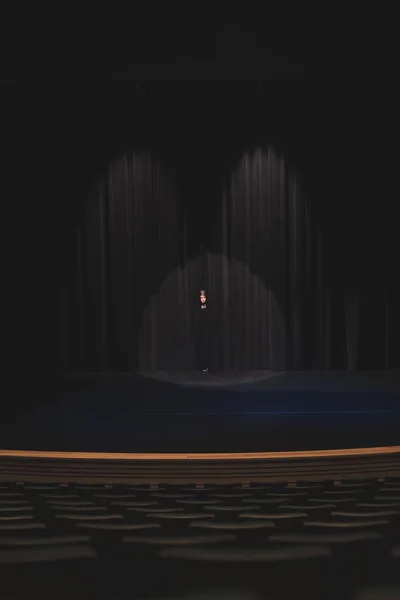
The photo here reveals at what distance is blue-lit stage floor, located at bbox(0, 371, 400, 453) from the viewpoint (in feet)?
11.6

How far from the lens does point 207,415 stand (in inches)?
167

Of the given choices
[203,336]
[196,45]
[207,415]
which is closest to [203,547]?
[207,415]

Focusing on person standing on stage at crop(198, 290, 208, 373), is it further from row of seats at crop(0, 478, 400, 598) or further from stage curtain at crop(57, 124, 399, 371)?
row of seats at crop(0, 478, 400, 598)

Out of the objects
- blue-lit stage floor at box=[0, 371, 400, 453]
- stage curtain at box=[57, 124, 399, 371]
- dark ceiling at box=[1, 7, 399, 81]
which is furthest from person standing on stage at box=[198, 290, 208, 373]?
dark ceiling at box=[1, 7, 399, 81]

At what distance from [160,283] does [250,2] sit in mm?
4071

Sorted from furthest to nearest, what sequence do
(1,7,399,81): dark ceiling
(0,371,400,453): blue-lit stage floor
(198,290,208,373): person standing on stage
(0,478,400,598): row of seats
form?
(198,290,208,373): person standing on stage < (1,7,399,81): dark ceiling < (0,371,400,453): blue-lit stage floor < (0,478,400,598): row of seats

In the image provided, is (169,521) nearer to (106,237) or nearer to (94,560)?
(94,560)

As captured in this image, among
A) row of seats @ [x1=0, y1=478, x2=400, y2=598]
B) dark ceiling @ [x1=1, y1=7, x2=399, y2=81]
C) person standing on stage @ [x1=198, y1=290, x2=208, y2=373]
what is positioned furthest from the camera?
person standing on stage @ [x1=198, y1=290, x2=208, y2=373]

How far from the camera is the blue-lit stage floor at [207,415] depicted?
353 cm

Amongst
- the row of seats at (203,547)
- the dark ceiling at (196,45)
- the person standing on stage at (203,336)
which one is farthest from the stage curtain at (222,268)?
the row of seats at (203,547)

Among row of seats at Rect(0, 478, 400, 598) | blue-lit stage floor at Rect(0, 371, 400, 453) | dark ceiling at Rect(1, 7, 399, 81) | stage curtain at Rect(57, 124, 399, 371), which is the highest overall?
dark ceiling at Rect(1, 7, 399, 81)

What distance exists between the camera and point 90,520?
1841 millimetres

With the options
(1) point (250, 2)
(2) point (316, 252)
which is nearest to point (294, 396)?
(2) point (316, 252)

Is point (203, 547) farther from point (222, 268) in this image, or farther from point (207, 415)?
point (222, 268)
